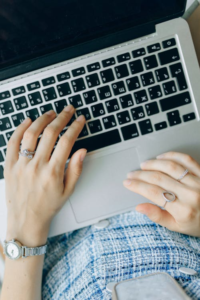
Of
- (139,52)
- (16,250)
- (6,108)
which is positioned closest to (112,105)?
(139,52)

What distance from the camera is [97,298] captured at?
1.65 feet

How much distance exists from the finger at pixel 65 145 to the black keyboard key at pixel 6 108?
14 centimetres

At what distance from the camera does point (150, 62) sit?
560 millimetres

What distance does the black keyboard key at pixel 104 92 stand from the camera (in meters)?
0.56

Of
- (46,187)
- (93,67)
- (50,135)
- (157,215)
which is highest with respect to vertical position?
(93,67)

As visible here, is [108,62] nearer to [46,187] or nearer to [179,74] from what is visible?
[179,74]

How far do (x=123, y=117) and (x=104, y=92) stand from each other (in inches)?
2.7

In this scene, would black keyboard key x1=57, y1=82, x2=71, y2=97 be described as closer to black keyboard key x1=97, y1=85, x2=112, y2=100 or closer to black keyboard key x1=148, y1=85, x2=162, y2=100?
black keyboard key x1=97, y1=85, x2=112, y2=100

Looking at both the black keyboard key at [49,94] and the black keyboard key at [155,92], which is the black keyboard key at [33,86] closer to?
the black keyboard key at [49,94]

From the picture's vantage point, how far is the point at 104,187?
589 millimetres

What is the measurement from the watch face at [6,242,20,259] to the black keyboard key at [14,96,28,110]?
0.96 ft

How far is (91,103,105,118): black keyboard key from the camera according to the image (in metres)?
0.57

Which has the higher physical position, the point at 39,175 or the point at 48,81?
the point at 48,81

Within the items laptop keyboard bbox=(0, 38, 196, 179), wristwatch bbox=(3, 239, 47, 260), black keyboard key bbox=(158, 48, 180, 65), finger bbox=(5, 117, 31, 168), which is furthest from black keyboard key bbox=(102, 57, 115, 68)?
wristwatch bbox=(3, 239, 47, 260)
